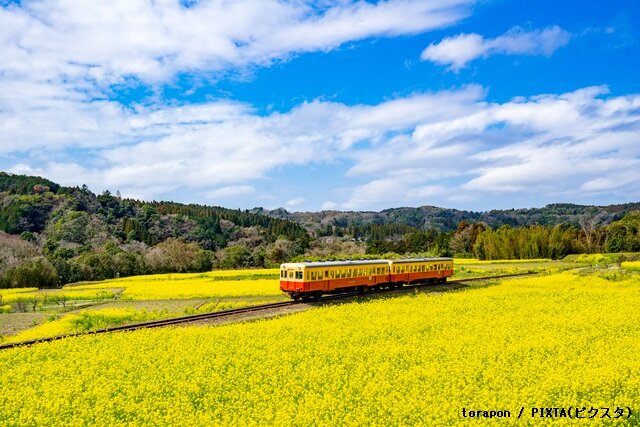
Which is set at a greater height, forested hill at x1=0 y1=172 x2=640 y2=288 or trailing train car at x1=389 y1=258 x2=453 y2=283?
forested hill at x1=0 y1=172 x2=640 y2=288

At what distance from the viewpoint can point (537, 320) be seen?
70.7 ft

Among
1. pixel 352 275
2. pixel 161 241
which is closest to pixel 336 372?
pixel 352 275

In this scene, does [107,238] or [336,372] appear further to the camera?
[107,238]

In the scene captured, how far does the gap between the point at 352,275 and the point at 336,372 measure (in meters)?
18.6

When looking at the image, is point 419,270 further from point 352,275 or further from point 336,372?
point 336,372

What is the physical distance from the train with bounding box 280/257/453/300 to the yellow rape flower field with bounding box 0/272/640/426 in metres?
A: 6.59

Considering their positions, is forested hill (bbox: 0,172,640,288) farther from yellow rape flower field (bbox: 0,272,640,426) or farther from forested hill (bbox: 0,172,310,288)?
yellow rape flower field (bbox: 0,272,640,426)

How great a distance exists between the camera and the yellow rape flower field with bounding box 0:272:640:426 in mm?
11430

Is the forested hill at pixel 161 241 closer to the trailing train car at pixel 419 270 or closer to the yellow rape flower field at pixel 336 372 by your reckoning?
the trailing train car at pixel 419 270

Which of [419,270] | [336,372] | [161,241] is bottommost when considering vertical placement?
[336,372]

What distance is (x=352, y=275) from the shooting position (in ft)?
107

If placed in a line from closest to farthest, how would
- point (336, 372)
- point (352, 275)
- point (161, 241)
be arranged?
point (336, 372)
point (352, 275)
point (161, 241)

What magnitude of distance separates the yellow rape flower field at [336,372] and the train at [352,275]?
6.59 m

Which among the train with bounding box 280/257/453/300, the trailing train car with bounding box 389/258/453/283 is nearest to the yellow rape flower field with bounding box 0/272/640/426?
the train with bounding box 280/257/453/300
